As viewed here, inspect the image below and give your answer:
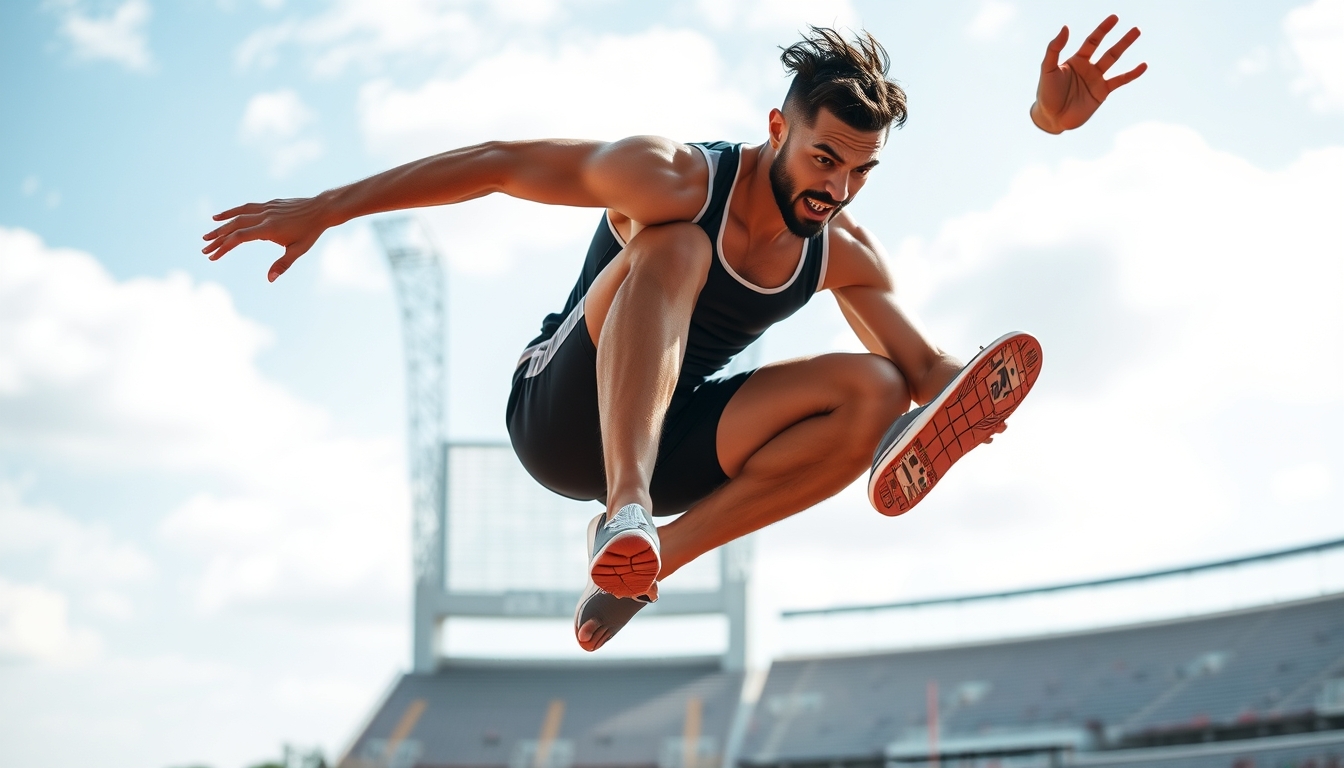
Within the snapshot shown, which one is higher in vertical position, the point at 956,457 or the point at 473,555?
the point at 473,555

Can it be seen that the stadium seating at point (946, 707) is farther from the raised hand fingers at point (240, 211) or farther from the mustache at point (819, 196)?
the raised hand fingers at point (240, 211)

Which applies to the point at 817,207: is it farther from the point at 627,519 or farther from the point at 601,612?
the point at 601,612

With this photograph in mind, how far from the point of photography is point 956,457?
8.66 ft

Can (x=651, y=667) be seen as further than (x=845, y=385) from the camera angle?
Yes

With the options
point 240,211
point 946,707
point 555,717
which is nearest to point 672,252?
point 240,211

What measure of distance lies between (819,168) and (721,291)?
13.4 inches

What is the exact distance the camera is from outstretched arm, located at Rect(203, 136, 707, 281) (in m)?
2.55

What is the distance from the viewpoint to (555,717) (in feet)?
77.3

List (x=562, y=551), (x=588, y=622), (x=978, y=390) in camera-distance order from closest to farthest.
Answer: (x=978, y=390)
(x=588, y=622)
(x=562, y=551)

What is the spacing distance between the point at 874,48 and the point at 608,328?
2.76 ft

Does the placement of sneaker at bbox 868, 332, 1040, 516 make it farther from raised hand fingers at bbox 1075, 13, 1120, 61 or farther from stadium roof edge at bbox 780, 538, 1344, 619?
stadium roof edge at bbox 780, 538, 1344, 619

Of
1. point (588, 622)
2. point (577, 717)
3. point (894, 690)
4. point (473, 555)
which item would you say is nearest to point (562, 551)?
point (473, 555)

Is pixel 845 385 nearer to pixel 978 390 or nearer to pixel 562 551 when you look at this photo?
pixel 978 390

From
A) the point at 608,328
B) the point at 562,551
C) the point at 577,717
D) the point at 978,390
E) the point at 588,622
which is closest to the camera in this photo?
the point at 608,328
